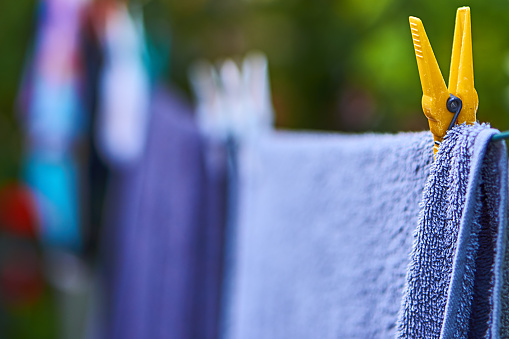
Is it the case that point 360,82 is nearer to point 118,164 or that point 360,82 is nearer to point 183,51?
point 118,164

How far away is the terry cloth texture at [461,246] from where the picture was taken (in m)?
0.22

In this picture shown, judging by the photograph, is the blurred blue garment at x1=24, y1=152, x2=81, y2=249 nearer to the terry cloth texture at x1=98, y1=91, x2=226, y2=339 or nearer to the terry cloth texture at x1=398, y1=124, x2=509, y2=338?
the terry cloth texture at x1=98, y1=91, x2=226, y2=339

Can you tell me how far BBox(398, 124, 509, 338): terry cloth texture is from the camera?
22cm

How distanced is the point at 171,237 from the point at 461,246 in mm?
532

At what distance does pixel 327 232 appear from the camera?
357mm

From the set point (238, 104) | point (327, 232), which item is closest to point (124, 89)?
point (238, 104)

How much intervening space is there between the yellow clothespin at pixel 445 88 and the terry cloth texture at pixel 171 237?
39 cm

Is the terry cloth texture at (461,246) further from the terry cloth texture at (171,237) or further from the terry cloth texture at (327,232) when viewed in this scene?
the terry cloth texture at (171,237)

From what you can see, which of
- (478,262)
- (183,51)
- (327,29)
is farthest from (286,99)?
(478,262)

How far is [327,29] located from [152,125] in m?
0.73

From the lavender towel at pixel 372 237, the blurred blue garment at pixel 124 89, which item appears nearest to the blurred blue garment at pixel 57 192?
the blurred blue garment at pixel 124 89

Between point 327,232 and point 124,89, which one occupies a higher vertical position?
point 124,89

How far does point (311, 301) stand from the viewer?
0.37 m

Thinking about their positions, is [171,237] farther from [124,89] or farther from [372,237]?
[372,237]
